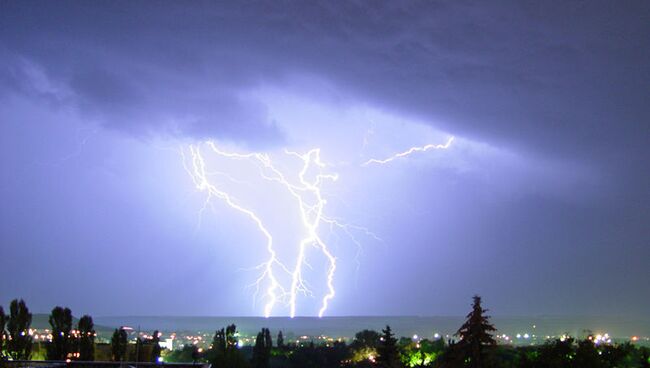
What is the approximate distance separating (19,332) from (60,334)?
12.6ft

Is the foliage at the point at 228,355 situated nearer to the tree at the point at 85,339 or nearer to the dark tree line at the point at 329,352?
the dark tree line at the point at 329,352

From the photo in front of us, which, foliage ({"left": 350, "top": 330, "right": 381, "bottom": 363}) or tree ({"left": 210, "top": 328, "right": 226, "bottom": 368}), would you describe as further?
foliage ({"left": 350, "top": 330, "right": 381, "bottom": 363})

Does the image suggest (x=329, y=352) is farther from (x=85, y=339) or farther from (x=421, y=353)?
(x=85, y=339)

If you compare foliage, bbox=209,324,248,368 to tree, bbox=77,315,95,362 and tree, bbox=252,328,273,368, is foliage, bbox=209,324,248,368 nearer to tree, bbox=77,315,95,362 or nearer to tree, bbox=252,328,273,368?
tree, bbox=252,328,273,368

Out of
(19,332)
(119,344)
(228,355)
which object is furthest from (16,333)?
(228,355)

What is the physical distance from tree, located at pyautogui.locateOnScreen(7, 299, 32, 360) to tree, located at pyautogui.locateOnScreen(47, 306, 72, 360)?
9.50 ft

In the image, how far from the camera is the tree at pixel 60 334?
89.1ft

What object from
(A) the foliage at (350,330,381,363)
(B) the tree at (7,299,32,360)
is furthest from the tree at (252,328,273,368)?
(B) the tree at (7,299,32,360)

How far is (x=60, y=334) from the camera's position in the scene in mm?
27797

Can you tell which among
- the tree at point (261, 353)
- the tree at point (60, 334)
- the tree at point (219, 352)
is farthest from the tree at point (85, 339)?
the tree at point (261, 353)

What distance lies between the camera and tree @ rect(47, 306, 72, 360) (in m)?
27.2

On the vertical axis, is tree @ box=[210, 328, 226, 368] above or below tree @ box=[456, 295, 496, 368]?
below

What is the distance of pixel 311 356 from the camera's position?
4841 centimetres

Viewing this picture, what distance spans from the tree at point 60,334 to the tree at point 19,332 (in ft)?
9.50
